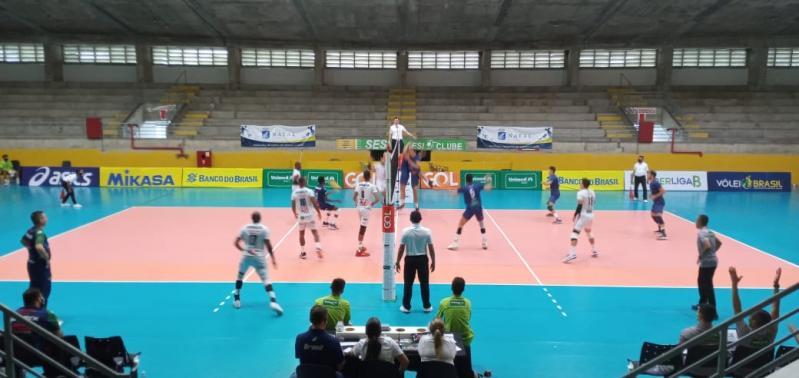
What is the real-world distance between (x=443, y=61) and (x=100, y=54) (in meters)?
24.4

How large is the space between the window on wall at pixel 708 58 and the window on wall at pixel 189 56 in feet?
106

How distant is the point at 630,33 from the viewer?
3428 centimetres

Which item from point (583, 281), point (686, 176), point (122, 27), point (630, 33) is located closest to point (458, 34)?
point (630, 33)

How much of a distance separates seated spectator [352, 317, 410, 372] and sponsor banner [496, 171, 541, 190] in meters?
24.1

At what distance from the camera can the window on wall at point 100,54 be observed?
38.6m

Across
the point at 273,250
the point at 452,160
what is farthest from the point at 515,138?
the point at 273,250

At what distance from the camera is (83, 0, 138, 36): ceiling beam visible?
93.8 ft

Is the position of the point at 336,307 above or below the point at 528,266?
above

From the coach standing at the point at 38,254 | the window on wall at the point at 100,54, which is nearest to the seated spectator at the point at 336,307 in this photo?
the coach standing at the point at 38,254

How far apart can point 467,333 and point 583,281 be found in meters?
5.76

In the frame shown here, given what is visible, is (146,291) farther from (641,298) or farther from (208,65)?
(208,65)

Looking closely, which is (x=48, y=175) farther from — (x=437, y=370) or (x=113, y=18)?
(x=437, y=370)

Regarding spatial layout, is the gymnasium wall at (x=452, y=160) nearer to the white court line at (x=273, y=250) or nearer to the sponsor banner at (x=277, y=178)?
the sponsor banner at (x=277, y=178)

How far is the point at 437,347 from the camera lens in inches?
231
